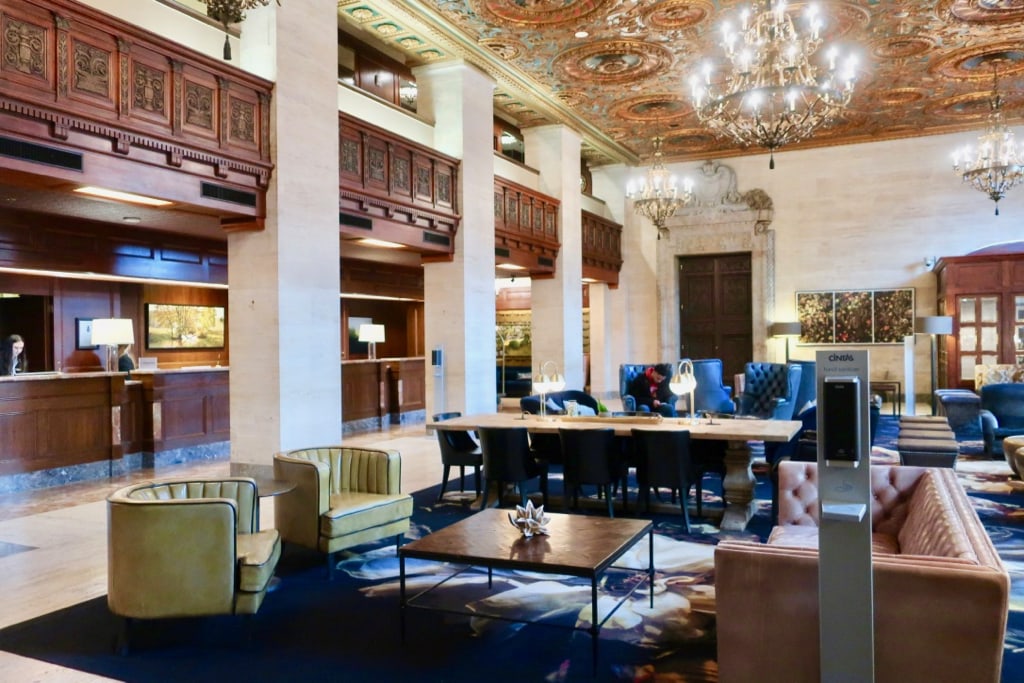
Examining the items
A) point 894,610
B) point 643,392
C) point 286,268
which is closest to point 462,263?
point 643,392

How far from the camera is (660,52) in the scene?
36.5 feet

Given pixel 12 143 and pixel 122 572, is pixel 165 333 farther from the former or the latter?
pixel 122 572

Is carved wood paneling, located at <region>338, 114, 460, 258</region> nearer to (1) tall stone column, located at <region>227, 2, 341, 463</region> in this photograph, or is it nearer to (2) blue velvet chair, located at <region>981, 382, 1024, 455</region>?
(1) tall stone column, located at <region>227, 2, 341, 463</region>

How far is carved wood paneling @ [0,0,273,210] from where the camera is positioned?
5535 mm

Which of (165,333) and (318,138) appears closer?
(318,138)

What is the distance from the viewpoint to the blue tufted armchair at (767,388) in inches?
438

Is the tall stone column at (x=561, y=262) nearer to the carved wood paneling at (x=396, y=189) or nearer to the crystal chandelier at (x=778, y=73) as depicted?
the carved wood paneling at (x=396, y=189)

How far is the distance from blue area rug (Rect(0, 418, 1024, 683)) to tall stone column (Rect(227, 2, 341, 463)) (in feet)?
9.10

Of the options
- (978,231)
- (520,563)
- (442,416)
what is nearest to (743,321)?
(978,231)

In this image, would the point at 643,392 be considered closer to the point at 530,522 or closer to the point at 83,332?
the point at 530,522

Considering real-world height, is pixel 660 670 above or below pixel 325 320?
below

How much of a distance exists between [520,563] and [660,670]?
2.47ft

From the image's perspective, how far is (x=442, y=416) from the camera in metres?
7.29

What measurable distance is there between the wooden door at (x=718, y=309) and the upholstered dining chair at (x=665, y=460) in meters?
11.4
